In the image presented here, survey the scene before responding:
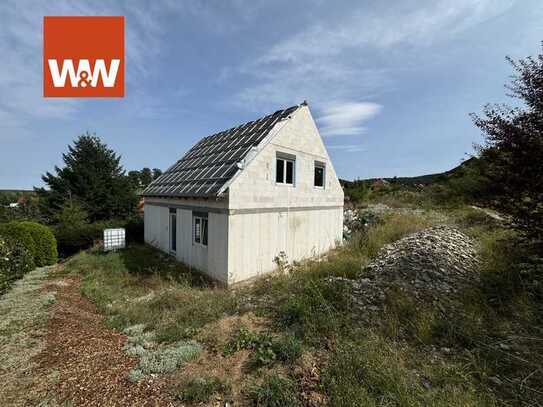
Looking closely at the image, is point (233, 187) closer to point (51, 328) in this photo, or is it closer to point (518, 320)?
point (51, 328)

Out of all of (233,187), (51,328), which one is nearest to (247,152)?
(233,187)

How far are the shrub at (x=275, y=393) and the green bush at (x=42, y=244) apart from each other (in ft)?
42.2

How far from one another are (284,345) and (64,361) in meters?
3.70

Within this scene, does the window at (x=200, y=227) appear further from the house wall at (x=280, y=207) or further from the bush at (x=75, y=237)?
the bush at (x=75, y=237)

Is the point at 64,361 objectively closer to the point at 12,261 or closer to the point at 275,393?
the point at 275,393

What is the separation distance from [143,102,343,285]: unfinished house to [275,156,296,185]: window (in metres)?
0.04

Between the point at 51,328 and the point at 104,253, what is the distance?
26.9 feet

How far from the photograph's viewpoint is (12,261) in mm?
8336

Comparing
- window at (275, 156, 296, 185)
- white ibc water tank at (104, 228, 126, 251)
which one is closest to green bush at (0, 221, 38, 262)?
white ibc water tank at (104, 228, 126, 251)

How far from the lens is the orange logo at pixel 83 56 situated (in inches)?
266

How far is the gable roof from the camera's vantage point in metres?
8.19

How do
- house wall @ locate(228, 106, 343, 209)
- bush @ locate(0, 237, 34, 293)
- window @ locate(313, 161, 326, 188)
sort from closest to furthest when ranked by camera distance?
bush @ locate(0, 237, 34, 293) → house wall @ locate(228, 106, 343, 209) → window @ locate(313, 161, 326, 188)

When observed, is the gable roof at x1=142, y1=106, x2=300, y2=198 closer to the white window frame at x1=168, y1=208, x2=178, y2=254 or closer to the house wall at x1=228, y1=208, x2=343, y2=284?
the white window frame at x1=168, y1=208, x2=178, y2=254

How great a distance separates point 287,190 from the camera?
9.35 metres
